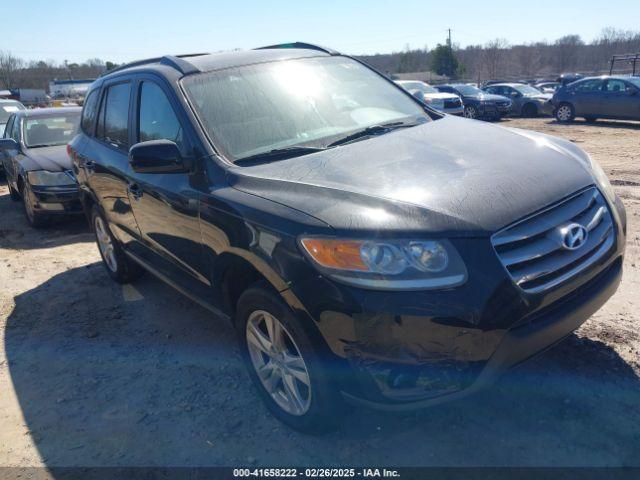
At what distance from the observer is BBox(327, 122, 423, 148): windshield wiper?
3188 mm

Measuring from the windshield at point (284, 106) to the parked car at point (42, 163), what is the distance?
13.5ft

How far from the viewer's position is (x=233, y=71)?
3.49 m

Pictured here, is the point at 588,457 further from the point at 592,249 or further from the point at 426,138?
the point at 426,138

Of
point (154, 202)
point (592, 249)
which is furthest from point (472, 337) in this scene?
point (154, 202)

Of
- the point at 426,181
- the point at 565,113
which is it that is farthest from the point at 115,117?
the point at 565,113

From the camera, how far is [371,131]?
3361mm

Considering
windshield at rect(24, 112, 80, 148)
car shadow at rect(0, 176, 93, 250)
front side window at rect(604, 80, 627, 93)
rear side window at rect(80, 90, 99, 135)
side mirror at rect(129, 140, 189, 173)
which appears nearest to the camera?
side mirror at rect(129, 140, 189, 173)

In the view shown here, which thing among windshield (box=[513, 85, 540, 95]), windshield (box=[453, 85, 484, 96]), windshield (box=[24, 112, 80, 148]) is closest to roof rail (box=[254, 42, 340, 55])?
windshield (box=[24, 112, 80, 148])

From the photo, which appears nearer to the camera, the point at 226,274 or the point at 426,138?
the point at 226,274

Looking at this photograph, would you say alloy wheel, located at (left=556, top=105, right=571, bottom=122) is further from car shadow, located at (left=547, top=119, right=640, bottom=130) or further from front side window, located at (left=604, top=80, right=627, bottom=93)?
front side window, located at (left=604, top=80, right=627, bottom=93)

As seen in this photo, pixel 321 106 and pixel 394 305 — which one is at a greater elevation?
pixel 321 106

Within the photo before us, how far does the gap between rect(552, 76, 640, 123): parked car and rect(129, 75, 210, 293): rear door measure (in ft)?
54.0

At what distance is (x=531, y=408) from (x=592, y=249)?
92 cm

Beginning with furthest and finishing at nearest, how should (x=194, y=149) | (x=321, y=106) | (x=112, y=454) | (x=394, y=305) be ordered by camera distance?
(x=321, y=106), (x=194, y=149), (x=112, y=454), (x=394, y=305)
